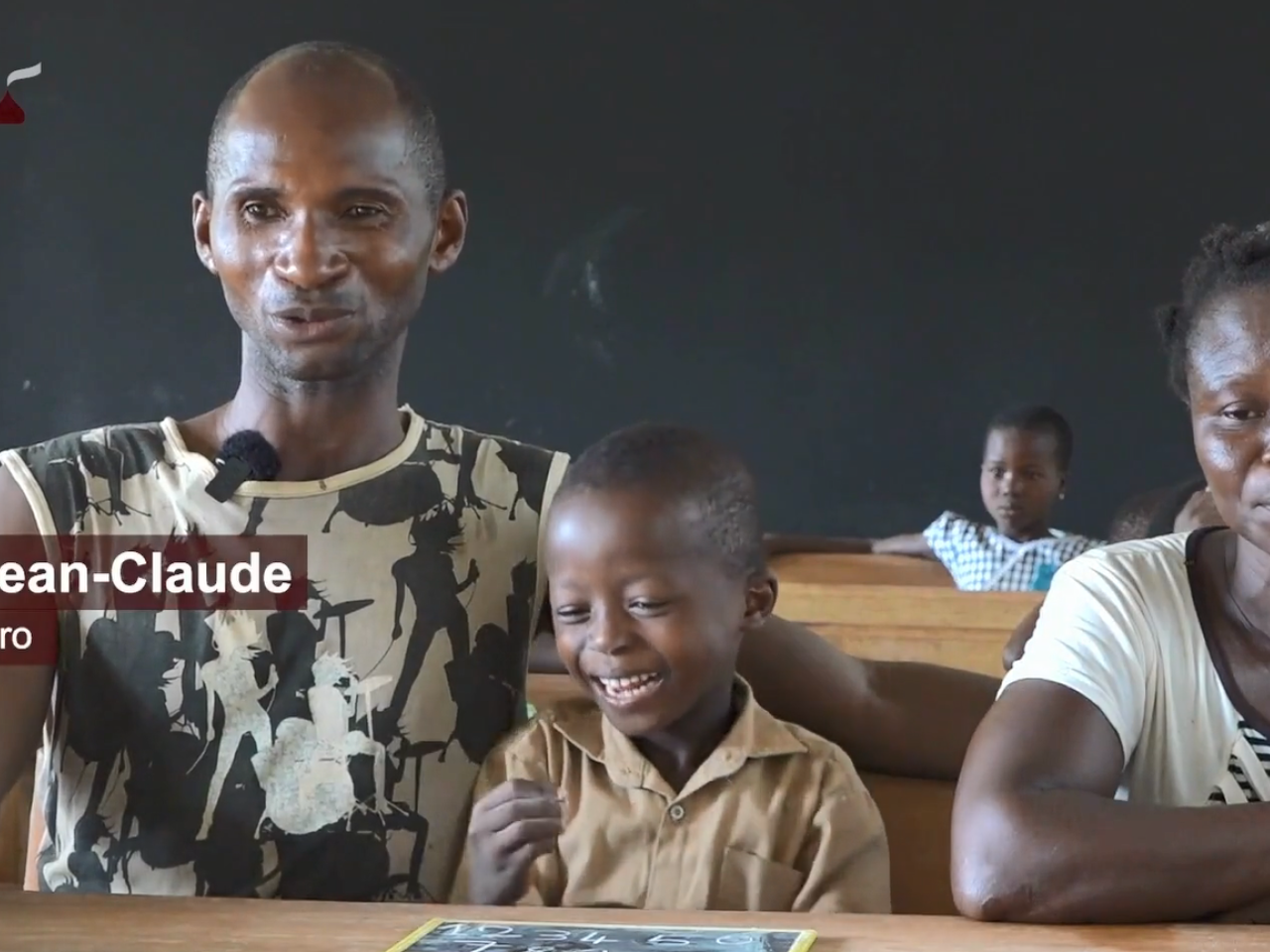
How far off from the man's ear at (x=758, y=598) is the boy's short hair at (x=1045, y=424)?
3887 millimetres

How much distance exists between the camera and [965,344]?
5586mm

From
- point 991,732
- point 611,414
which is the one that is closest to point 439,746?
point 991,732

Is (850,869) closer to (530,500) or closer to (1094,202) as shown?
(530,500)

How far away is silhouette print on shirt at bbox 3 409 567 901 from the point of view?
59.6 inches

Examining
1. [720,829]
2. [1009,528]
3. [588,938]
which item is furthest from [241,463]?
[1009,528]

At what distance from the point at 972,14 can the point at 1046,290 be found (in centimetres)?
94

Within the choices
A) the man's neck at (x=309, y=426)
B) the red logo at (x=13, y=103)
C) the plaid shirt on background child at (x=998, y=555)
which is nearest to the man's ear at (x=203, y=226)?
the man's neck at (x=309, y=426)

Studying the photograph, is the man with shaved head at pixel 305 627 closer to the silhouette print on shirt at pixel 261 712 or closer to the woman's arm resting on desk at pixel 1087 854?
the silhouette print on shirt at pixel 261 712

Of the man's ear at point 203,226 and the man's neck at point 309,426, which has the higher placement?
the man's ear at point 203,226

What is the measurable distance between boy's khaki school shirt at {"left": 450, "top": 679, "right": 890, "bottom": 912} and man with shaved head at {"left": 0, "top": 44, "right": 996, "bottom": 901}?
0.28 ft

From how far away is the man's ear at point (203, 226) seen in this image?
1.59 metres

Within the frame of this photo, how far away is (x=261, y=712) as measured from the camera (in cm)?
152

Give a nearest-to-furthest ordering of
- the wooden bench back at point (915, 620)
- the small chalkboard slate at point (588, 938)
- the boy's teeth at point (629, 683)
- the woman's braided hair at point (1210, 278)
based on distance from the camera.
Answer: the small chalkboard slate at point (588, 938) → the woman's braided hair at point (1210, 278) → the boy's teeth at point (629, 683) → the wooden bench back at point (915, 620)

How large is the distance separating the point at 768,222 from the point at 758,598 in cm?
414
